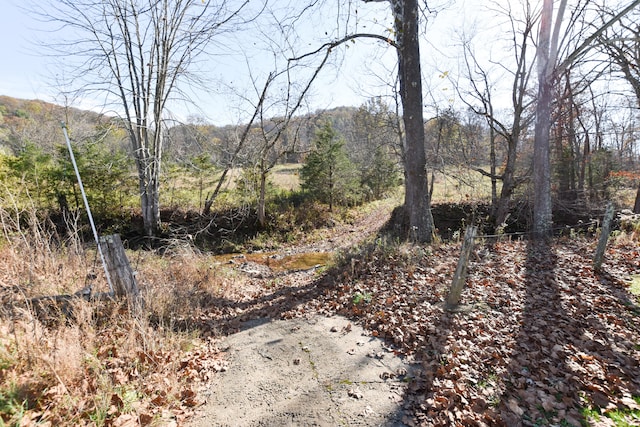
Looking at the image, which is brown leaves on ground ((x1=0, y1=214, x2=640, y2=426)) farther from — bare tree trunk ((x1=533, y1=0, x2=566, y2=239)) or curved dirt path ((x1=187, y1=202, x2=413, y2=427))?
bare tree trunk ((x1=533, y1=0, x2=566, y2=239))

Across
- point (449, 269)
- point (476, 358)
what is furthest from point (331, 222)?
point (476, 358)

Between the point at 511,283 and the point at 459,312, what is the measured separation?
1.52 meters

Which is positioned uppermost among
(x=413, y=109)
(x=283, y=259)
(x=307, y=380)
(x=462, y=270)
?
(x=413, y=109)

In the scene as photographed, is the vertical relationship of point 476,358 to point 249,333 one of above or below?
above

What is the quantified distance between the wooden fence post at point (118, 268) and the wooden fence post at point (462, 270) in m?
5.03

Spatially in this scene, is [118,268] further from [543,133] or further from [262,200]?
[543,133]

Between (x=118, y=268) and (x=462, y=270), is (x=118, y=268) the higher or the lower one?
the higher one

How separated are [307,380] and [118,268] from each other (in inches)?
133

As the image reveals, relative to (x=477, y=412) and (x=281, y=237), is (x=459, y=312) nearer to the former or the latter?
(x=477, y=412)

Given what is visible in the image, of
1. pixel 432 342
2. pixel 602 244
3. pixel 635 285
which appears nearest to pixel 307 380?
A: pixel 432 342

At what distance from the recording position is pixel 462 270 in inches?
171

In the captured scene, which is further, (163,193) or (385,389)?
(163,193)

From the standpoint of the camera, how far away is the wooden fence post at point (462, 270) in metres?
4.25

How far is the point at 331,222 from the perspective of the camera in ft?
55.4
